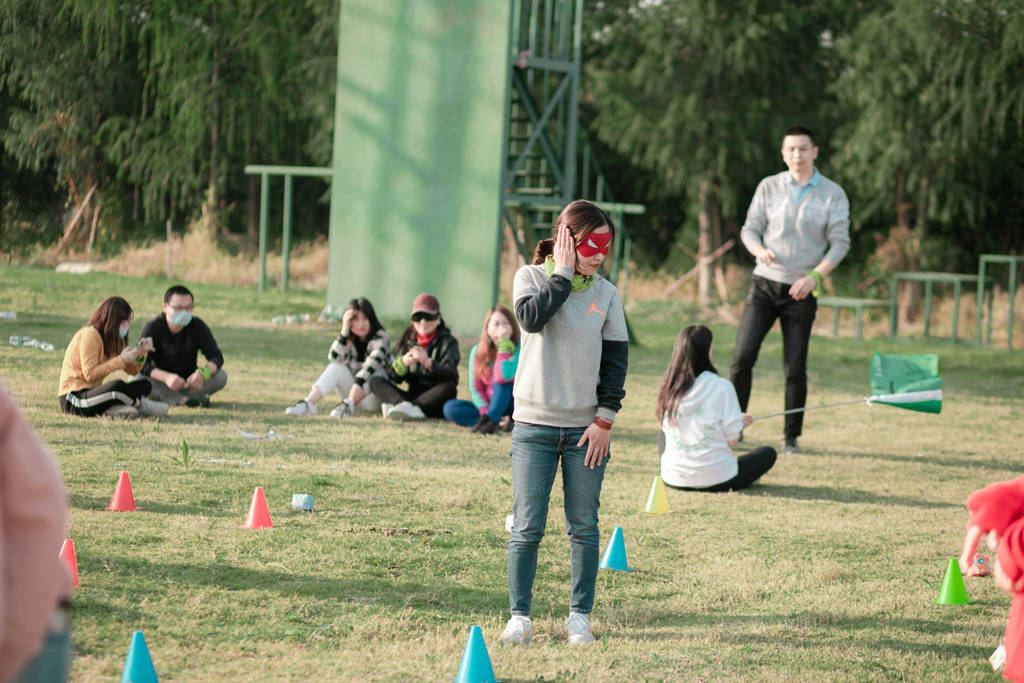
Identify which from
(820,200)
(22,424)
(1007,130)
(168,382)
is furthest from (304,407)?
(1007,130)

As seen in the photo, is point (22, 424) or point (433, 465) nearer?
point (22, 424)

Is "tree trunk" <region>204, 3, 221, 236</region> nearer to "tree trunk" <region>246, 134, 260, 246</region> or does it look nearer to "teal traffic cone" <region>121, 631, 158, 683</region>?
"tree trunk" <region>246, 134, 260, 246</region>

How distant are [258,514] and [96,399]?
3.05 m

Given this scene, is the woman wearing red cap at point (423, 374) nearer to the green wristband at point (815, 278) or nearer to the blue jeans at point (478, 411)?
the blue jeans at point (478, 411)

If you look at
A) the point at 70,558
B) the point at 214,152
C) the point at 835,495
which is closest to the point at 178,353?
the point at 70,558

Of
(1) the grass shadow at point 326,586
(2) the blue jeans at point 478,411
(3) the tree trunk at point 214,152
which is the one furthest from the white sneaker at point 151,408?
(3) the tree trunk at point 214,152

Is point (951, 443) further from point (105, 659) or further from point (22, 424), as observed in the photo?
point (22, 424)

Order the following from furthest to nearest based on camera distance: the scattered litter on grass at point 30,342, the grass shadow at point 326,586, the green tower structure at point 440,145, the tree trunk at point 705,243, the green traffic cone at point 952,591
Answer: the tree trunk at point 705,243
the green tower structure at point 440,145
the scattered litter on grass at point 30,342
the green traffic cone at point 952,591
the grass shadow at point 326,586

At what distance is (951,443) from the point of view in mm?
9109

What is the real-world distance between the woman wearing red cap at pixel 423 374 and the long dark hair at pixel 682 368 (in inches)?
107

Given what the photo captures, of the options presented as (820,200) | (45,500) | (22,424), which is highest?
(820,200)

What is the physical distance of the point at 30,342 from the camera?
1024cm

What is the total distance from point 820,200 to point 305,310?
10.2 m

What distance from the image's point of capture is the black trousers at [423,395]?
902 centimetres
